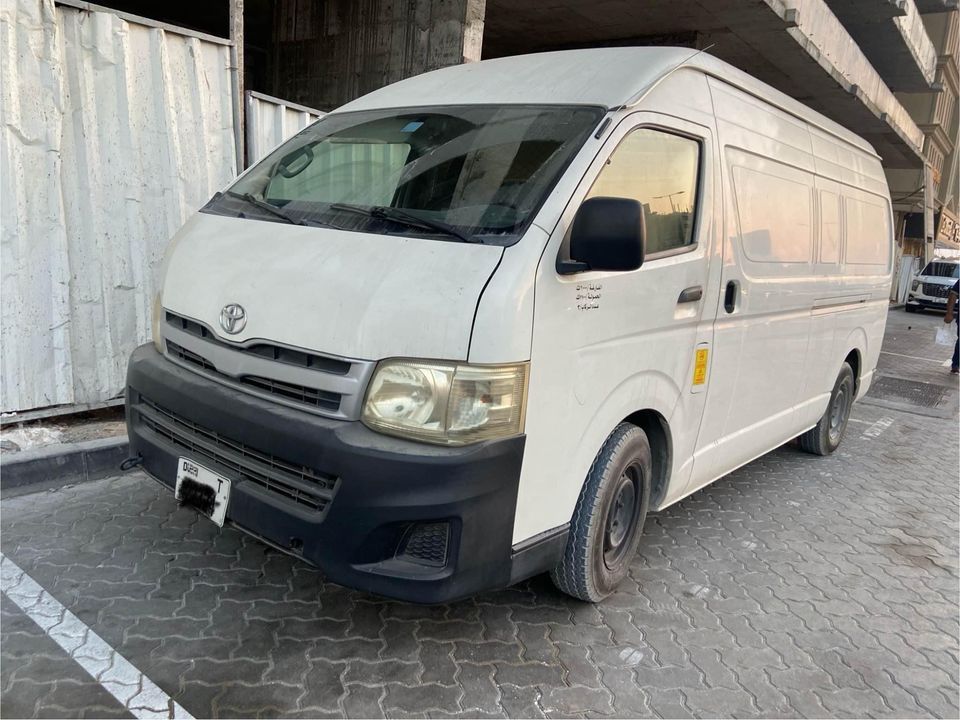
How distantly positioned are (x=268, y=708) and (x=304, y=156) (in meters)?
2.40

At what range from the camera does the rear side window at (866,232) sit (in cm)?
526

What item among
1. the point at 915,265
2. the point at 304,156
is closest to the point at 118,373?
the point at 304,156

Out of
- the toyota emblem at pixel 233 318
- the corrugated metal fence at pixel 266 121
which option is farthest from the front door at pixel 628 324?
the corrugated metal fence at pixel 266 121

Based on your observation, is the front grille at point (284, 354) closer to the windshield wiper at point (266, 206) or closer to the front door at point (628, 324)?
the windshield wiper at point (266, 206)

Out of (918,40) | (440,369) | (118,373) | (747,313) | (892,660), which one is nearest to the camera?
(440,369)

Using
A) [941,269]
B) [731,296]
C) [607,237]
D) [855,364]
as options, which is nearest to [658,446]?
[731,296]

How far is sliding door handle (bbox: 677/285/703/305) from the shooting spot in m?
3.23

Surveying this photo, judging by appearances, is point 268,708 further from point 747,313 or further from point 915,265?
point 915,265

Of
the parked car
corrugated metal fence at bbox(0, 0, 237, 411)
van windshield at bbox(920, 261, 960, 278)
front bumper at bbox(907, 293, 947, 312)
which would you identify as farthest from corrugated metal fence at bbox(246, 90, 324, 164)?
van windshield at bbox(920, 261, 960, 278)

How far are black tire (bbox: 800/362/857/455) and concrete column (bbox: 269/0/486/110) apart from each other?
4.55 m

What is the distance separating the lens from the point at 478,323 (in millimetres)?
2328

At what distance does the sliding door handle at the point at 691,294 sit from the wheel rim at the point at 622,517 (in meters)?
0.76

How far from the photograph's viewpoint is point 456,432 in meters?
2.36

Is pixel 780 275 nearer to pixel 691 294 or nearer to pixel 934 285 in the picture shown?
pixel 691 294
